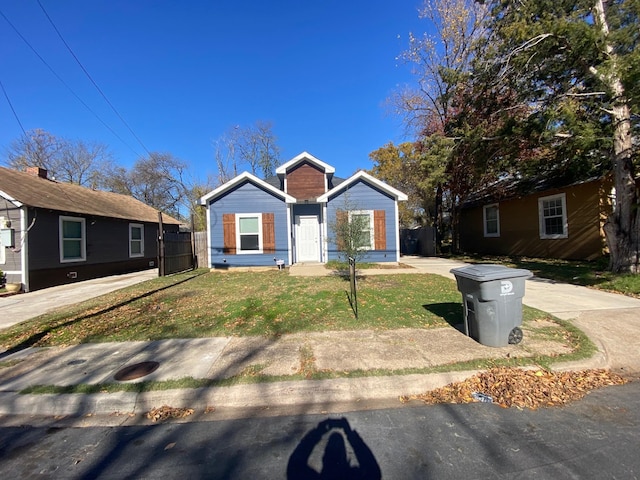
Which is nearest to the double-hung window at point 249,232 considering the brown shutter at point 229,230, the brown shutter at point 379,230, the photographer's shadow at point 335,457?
the brown shutter at point 229,230

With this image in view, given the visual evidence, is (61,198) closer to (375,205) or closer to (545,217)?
(375,205)

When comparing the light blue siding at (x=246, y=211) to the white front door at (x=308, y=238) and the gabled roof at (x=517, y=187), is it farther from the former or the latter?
the gabled roof at (x=517, y=187)

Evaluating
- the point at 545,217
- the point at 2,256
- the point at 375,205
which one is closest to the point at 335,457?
the point at 375,205

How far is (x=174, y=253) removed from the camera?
13.2 m

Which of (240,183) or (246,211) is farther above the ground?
(240,183)

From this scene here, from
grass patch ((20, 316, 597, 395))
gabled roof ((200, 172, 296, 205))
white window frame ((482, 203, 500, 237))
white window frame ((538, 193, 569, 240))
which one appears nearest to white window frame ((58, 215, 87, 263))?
gabled roof ((200, 172, 296, 205))

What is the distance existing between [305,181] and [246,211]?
3.39 meters

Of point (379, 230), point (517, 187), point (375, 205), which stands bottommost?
point (379, 230)

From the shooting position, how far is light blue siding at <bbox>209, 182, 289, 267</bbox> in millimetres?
13547

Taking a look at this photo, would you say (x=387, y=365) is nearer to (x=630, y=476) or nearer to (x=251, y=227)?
(x=630, y=476)

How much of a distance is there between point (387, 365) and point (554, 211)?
14241 millimetres

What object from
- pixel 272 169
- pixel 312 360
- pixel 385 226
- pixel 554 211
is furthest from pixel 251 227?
pixel 272 169

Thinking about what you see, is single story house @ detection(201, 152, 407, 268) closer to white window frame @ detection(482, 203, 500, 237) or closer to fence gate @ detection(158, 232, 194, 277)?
fence gate @ detection(158, 232, 194, 277)

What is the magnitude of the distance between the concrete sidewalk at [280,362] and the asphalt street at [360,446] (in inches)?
11.6
